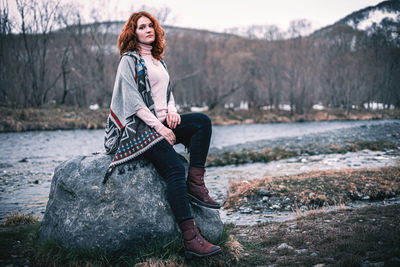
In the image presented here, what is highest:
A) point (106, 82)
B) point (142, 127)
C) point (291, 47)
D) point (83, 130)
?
point (291, 47)

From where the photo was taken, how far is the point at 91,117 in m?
30.8

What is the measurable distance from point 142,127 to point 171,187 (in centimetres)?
82

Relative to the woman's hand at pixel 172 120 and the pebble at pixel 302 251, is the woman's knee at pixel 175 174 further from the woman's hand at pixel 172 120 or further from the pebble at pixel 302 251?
the pebble at pixel 302 251

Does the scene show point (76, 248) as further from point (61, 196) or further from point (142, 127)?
point (142, 127)

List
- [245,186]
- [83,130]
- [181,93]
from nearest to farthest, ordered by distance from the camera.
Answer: [245,186]
[83,130]
[181,93]

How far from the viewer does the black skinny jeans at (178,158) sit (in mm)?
3461

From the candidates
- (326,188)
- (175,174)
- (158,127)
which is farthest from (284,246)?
(326,188)

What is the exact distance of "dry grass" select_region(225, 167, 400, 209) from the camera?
6.75 m

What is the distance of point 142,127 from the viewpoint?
142 inches

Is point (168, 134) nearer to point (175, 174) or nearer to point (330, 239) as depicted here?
point (175, 174)

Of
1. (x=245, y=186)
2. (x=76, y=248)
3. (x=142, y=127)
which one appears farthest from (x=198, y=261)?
(x=245, y=186)

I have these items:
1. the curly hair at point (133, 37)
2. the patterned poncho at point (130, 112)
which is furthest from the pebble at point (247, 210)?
the curly hair at point (133, 37)

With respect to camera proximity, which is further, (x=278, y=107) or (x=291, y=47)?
(x=278, y=107)

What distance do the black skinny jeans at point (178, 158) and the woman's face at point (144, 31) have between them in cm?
117
